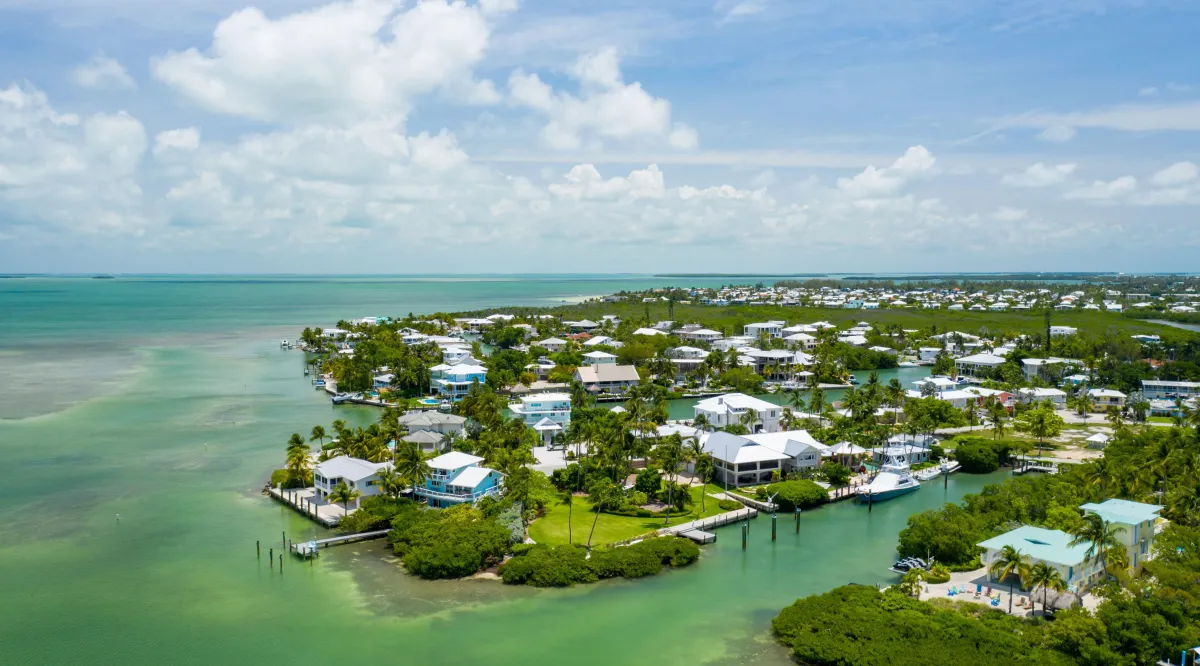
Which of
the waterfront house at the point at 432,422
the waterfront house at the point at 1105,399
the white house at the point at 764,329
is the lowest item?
the waterfront house at the point at 1105,399

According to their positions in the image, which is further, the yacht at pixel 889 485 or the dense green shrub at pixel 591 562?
the yacht at pixel 889 485

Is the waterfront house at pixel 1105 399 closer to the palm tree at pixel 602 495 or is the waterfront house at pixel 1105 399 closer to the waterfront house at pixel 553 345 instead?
the palm tree at pixel 602 495

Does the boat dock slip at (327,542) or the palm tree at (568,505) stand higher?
the palm tree at (568,505)

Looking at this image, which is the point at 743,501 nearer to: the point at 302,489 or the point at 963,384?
the point at 302,489

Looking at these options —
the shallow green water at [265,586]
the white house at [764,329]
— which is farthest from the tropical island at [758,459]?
the white house at [764,329]

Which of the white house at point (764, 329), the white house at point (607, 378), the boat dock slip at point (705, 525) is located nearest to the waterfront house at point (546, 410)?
the white house at point (607, 378)

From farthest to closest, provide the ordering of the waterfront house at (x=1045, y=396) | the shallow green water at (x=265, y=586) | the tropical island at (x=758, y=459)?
1. the waterfront house at (x=1045, y=396)
2. the tropical island at (x=758, y=459)
3. the shallow green water at (x=265, y=586)

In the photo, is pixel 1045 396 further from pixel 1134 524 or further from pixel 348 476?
pixel 348 476

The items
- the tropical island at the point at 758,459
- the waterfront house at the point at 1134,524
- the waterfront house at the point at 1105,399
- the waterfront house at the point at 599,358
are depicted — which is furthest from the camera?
the waterfront house at the point at 599,358
